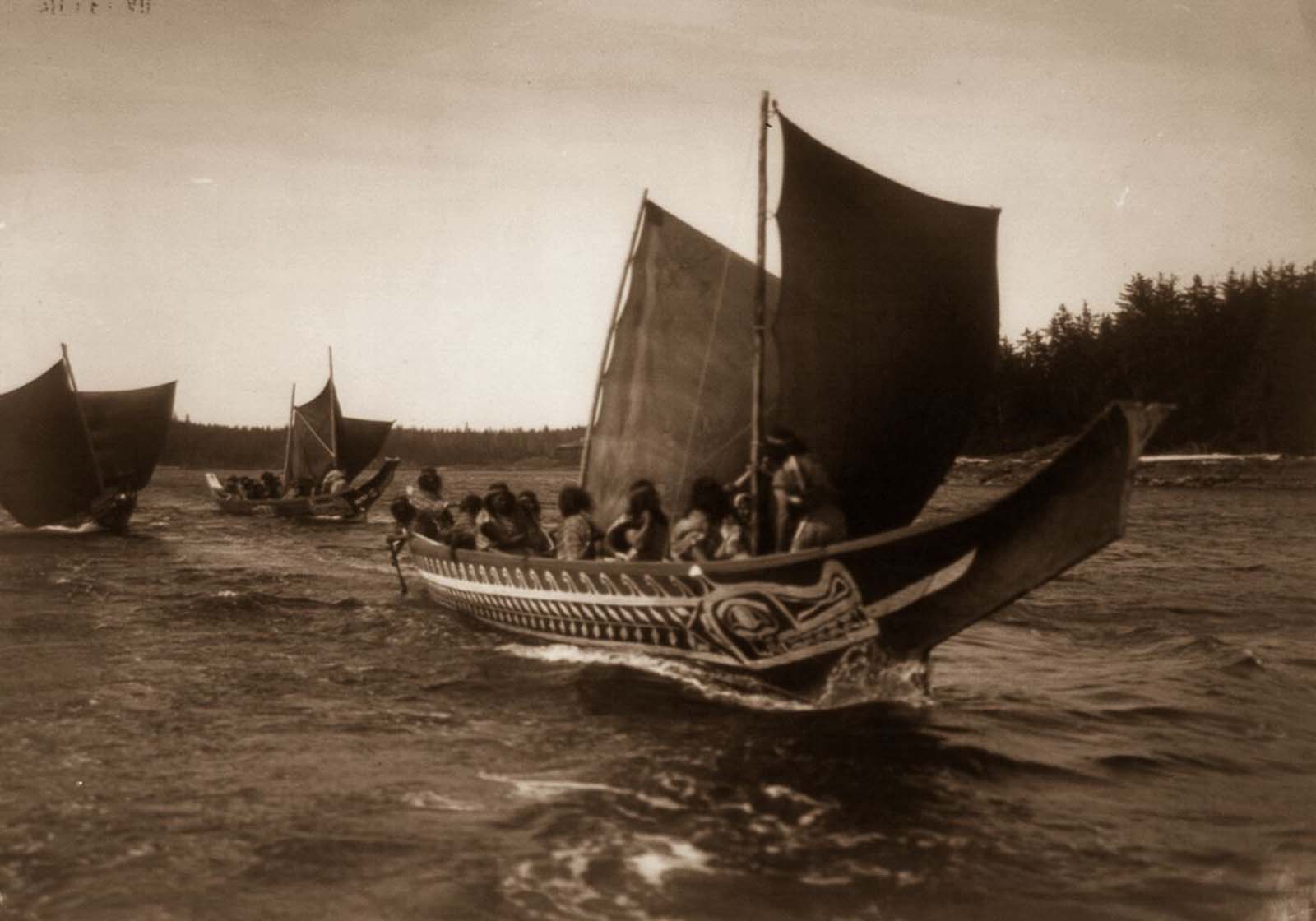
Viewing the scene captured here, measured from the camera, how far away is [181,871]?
7090 millimetres

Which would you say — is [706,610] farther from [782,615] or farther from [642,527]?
[642,527]

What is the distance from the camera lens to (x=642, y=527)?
502 inches

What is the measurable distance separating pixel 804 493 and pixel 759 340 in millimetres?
2176

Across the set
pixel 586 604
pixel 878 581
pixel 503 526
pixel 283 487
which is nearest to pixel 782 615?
pixel 878 581

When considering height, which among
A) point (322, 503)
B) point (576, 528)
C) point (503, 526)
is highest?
point (576, 528)

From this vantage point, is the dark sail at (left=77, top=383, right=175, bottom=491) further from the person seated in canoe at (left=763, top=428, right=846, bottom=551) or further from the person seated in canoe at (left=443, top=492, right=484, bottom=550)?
the person seated in canoe at (left=763, top=428, right=846, bottom=551)

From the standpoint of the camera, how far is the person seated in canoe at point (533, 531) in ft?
51.8

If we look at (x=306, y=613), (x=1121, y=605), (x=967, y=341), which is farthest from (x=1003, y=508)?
(x=306, y=613)

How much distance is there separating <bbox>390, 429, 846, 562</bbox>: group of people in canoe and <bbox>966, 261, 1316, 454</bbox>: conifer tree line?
28202 millimetres

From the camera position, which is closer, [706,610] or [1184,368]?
[706,610]

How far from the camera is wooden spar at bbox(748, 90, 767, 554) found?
1149 cm

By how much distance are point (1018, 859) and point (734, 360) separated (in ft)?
24.5

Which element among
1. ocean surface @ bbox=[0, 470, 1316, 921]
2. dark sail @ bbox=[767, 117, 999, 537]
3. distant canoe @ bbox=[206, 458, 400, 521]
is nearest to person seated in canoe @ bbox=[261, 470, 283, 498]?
distant canoe @ bbox=[206, 458, 400, 521]

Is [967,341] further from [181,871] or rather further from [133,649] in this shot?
[133,649]
